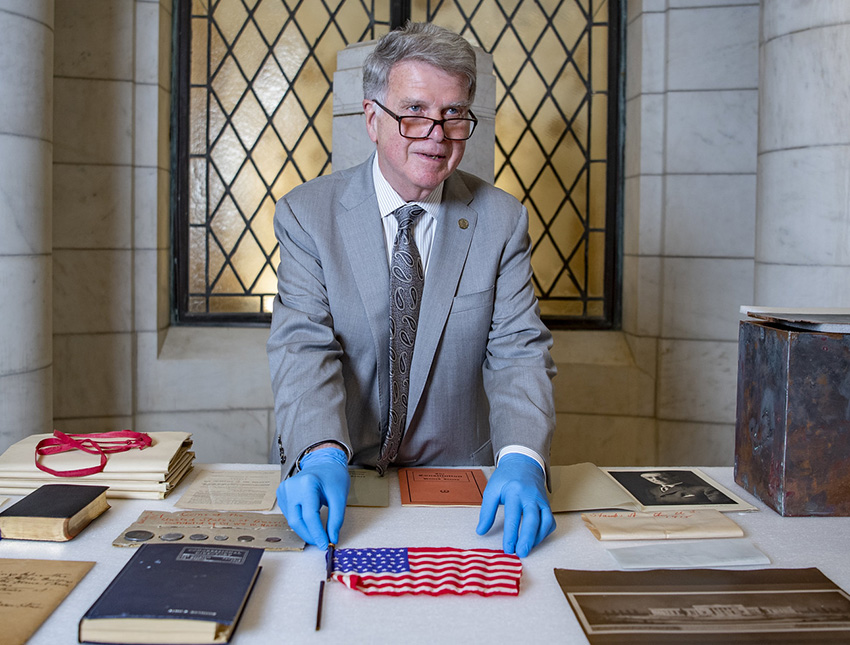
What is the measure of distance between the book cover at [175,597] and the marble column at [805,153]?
2.51 meters

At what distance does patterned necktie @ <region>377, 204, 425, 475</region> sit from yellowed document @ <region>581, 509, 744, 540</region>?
1.87 feet

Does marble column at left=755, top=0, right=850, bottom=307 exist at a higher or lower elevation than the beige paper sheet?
higher

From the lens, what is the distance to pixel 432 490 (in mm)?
1529

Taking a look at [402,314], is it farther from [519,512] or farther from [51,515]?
[51,515]

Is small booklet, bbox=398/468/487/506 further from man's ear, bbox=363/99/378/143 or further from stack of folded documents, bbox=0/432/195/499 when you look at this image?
man's ear, bbox=363/99/378/143

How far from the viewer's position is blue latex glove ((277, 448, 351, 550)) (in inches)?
49.3

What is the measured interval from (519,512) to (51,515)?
2.43ft

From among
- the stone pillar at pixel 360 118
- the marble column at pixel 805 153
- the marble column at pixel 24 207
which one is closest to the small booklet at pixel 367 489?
the stone pillar at pixel 360 118

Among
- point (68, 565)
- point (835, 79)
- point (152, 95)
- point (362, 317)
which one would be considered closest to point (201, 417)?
point (152, 95)

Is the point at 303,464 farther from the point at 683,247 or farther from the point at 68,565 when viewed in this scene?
the point at 683,247

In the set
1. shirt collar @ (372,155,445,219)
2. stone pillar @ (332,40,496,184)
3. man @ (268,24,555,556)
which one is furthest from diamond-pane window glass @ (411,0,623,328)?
shirt collar @ (372,155,445,219)

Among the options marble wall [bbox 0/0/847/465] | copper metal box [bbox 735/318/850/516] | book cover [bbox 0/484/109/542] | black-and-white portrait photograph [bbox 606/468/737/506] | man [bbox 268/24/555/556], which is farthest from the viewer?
marble wall [bbox 0/0/847/465]

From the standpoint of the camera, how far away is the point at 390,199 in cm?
186

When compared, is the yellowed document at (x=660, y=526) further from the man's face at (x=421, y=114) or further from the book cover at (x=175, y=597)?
the man's face at (x=421, y=114)
